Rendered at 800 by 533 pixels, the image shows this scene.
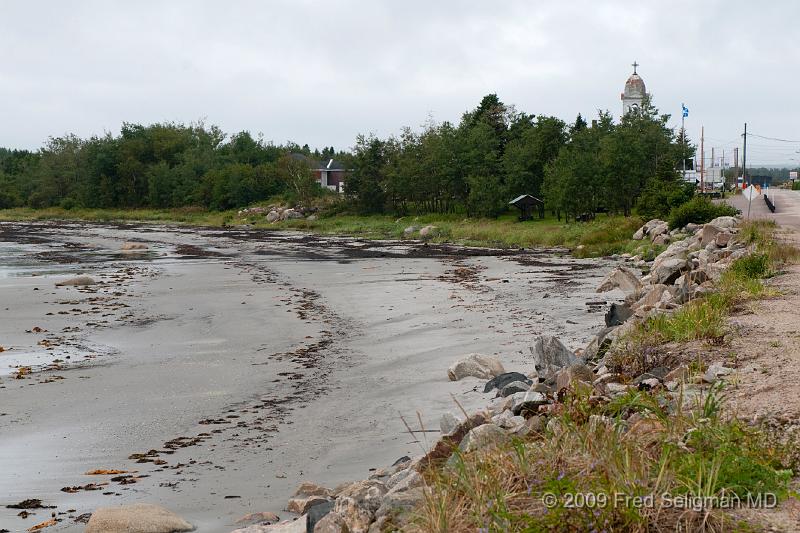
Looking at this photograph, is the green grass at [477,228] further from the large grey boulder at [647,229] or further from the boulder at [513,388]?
the boulder at [513,388]

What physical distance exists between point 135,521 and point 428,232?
163 ft

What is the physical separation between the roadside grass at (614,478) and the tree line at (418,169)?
39.7 m

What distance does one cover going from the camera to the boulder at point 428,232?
183 ft

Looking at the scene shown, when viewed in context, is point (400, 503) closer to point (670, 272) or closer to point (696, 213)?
point (670, 272)

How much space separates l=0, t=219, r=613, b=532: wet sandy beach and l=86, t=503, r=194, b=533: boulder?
11.5 inches

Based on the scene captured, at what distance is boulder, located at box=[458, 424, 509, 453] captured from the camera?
624 cm

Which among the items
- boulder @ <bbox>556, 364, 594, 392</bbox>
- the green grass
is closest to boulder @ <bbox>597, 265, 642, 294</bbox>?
the green grass

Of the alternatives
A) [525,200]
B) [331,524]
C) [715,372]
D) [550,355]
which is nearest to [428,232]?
[525,200]

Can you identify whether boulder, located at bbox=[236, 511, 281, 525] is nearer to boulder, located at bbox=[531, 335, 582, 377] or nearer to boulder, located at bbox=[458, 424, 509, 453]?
boulder, located at bbox=[458, 424, 509, 453]

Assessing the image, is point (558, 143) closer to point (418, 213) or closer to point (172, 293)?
point (418, 213)

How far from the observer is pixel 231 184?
9475cm

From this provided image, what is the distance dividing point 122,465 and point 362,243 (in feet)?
145

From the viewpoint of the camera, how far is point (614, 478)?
478cm

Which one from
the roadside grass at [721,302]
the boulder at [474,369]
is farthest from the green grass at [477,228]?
the boulder at [474,369]
